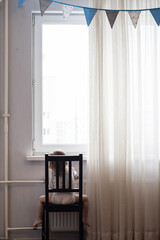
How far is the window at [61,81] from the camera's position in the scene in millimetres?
3211

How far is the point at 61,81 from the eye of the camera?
325 centimetres

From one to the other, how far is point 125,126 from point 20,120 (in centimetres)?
103

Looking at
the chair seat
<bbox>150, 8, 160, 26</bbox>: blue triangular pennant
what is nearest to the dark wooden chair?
the chair seat

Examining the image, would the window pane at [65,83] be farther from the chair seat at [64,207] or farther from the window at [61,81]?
the chair seat at [64,207]

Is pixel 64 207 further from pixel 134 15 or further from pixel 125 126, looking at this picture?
pixel 134 15

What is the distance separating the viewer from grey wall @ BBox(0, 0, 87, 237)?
3092 mm

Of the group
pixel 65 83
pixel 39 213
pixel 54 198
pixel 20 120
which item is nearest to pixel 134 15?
pixel 65 83

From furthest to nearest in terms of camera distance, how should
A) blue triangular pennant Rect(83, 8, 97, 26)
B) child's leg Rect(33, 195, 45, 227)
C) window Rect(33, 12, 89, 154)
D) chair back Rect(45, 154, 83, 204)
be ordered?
window Rect(33, 12, 89, 154) < child's leg Rect(33, 195, 45, 227) < blue triangular pennant Rect(83, 8, 97, 26) < chair back Rect(45, 154, 83, 204)

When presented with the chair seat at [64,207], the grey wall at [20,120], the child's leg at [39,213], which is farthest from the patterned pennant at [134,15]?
the child's leg at [39,213]

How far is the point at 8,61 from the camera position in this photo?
3127 millimetres

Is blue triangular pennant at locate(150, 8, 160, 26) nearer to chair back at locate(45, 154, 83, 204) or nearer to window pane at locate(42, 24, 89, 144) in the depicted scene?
window pane at locate(42, 24, 89, 144)

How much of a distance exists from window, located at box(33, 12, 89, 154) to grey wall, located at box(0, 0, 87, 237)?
107mm

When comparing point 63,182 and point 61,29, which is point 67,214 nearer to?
point 63,182

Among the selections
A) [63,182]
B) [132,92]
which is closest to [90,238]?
[63,182]
